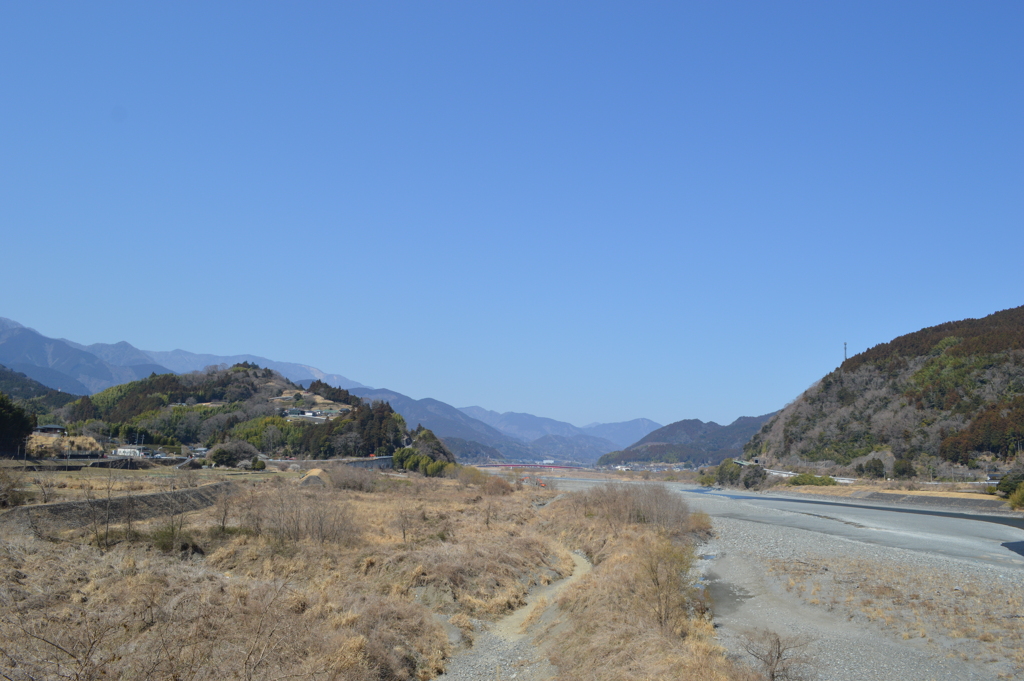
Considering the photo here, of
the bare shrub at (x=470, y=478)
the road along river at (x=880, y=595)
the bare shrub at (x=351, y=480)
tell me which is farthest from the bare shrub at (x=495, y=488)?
the road along river at (x=880, y=595)

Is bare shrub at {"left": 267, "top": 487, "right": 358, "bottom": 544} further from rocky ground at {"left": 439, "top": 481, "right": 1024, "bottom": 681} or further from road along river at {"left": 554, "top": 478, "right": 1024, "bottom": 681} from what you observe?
road along river at {"left": 554, "top": 478, "right": 1024, "bottom": 681}

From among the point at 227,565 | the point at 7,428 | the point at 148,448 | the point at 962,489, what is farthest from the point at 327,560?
the point at 962,489

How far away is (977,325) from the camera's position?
127 m

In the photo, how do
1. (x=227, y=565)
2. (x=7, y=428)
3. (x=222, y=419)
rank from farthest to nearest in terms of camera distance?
(x=222, y=419) < (x=7, y=428) < (x=227, y=565)

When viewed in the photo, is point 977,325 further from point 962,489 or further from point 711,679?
point 711,679

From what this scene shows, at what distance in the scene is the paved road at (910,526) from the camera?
3769cm

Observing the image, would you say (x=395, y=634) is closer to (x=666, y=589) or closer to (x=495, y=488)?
(x=666, y=589)

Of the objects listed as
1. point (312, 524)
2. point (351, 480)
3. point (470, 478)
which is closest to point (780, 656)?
point (312, 524)

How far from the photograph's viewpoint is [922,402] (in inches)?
4114

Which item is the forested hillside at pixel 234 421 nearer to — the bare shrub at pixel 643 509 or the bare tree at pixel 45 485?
the bare tree at pixel 45 485

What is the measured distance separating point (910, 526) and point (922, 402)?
64632 millimetres

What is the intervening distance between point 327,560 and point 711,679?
19.7 metres

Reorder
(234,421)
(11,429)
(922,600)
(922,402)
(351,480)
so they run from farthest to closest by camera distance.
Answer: (234,421) < (922,402) < (351,480) < (11,429) < (922,600)

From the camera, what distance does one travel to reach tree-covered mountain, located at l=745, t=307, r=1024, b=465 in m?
87.8
